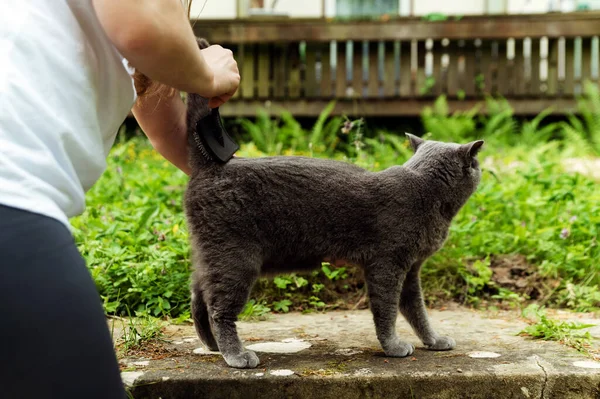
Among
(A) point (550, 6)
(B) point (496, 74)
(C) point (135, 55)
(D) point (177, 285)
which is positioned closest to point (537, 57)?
(B) point (496, 74)

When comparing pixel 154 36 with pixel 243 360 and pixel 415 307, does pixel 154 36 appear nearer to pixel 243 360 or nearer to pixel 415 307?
pixel 243 360

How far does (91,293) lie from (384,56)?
289 inches

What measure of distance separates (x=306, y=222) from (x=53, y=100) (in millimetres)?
1223

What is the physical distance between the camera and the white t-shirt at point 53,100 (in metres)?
1.19

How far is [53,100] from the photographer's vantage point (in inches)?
50.8

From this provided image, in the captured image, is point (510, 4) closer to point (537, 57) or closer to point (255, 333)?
point (537, 57)

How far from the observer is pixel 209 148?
2.31 meters

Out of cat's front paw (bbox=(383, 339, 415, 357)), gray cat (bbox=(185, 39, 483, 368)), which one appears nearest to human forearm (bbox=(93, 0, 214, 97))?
gray cat (bbox=(185, 39, 483, 368))

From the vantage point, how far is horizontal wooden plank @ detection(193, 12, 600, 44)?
787cm

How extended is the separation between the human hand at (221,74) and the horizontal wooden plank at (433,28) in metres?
6.20

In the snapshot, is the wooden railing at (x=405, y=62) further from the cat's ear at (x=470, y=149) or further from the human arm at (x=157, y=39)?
the human arm at (x=157, y=39)

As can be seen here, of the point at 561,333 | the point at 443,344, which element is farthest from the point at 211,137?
the point at 561,333

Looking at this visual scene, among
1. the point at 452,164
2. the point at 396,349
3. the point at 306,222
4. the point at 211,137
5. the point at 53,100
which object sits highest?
the point at 53,100

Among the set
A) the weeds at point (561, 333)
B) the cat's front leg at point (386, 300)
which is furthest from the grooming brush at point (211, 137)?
the weeds at point (561, 333)
